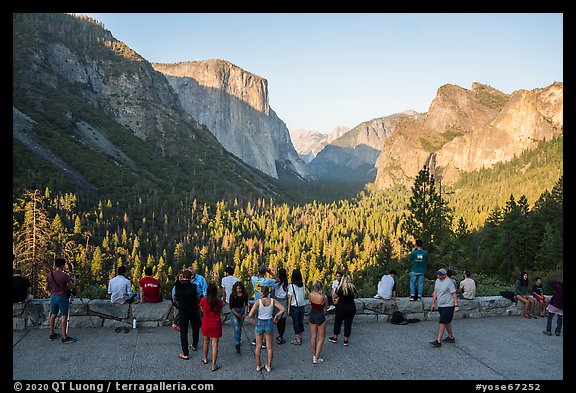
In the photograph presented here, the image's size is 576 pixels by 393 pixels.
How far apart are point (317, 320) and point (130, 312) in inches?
217

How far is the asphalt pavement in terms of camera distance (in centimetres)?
834

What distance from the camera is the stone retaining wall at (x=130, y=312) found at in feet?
34.1

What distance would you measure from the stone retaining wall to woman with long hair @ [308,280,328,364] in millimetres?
2729

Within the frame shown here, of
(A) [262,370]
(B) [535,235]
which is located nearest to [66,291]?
(A) [262,370]

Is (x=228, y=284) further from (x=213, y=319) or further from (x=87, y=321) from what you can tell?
(x=87, y=321)

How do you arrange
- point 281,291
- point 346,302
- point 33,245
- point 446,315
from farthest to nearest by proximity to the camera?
point 33,245
point 281,291
point 446,315
point 346,302

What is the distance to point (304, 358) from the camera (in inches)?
368

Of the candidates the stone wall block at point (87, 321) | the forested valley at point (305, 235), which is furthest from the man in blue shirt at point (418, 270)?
the stone wall block at point (87, 321)

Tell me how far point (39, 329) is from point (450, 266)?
2356cm

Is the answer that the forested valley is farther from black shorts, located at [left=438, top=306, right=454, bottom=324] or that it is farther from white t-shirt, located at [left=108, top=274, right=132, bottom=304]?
black shorts, located at [left=438, top=306, right=454, bottom=324]

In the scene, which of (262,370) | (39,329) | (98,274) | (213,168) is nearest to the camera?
(262,370)

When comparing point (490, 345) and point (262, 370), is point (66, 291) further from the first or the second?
point (490, 345)

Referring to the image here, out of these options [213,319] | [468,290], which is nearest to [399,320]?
[468,290]

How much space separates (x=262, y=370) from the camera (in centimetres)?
861
